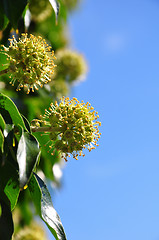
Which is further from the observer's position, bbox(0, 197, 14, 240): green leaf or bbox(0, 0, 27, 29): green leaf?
bbox(0, 0, 27, 29): green leaf

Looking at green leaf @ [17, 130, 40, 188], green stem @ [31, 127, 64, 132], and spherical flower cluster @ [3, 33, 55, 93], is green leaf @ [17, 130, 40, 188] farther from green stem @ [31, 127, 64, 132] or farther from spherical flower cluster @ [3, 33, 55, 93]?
spherical flower cluster @ [3, 33, 55, 93]

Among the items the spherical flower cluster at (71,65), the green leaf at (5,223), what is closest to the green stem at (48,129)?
the green leaf at (5,223)

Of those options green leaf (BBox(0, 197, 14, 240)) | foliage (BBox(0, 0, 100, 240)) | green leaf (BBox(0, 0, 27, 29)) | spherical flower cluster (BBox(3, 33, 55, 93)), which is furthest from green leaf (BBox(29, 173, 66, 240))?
green leaf (BBox(0, 0, 27, 29))

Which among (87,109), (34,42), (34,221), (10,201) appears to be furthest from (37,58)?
(34,221)

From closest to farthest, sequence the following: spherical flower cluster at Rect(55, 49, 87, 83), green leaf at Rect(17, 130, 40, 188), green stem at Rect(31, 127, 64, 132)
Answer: green leaf at Rect(17, 130, 40, 188), green stem at Rect(31, 127, 64, 132), spherical flower cluster at Rect(55, 49, 87, 83)

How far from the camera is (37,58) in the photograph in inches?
57.7

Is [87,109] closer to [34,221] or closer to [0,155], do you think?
[0,155]

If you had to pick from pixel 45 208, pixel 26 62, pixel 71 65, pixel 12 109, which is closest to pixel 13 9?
pixel 26 62

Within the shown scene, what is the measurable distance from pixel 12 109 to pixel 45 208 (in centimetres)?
38

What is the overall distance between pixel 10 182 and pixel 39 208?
151mm

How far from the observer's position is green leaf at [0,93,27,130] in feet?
4.28

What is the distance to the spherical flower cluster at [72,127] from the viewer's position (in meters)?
1.39

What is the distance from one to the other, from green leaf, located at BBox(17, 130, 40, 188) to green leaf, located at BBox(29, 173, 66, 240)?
17cm

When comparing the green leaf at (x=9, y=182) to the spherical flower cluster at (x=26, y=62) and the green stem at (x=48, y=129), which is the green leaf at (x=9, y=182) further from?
the spherical flower cluster at (x=26, y=62)
